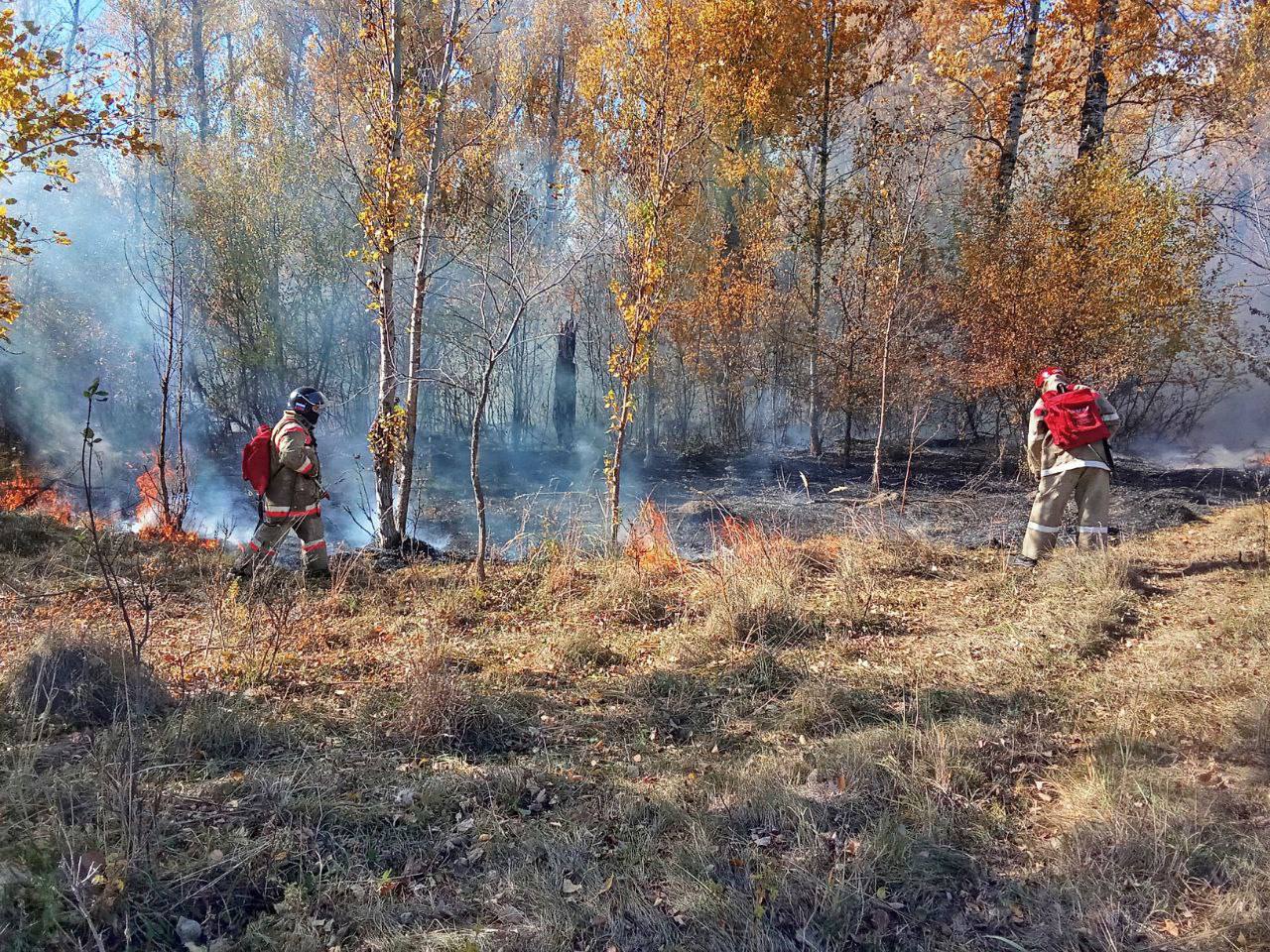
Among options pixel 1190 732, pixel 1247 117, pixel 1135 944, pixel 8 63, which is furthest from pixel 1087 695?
pixel 1247 117

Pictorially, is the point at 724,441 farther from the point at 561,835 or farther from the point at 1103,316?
the point at 561,835

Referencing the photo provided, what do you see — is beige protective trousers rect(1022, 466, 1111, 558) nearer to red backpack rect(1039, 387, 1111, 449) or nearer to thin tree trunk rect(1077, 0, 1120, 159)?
red backpack rect(1039, 387, 1111, 449)

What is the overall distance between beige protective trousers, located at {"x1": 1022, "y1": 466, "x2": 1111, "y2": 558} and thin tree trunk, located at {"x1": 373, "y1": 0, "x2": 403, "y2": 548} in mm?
6943

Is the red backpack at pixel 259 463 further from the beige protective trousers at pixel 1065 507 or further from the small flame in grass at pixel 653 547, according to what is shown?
the beige protective trousers at pixel 1065 507

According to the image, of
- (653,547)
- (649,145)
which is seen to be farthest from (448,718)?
(649,145)

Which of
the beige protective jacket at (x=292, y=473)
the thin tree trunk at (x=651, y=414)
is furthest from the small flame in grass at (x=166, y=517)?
the thin tree trunk at (x=651, y=414)

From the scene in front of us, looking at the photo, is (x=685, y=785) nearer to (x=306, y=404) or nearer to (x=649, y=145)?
(x=306, y=404)

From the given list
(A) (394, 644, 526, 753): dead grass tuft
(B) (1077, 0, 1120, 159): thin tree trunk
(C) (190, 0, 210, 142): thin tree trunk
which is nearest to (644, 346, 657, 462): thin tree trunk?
(B) (1077, 0, 1120, 159): thin tree trunk

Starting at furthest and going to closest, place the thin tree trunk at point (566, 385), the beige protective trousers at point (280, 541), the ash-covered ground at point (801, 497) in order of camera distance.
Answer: the thin tree trunk at point (566, 385) < the ash-covered ground at point (801, 497) < the beige protective trousers at point (280, 541)

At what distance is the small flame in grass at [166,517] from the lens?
8273 mm

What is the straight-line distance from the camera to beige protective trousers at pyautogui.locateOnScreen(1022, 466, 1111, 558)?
646 cm

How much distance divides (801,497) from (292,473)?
30.5ft

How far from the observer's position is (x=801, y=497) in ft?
42.7

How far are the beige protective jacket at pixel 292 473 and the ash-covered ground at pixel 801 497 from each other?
2287 mm
